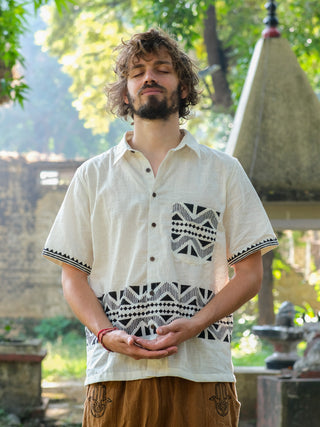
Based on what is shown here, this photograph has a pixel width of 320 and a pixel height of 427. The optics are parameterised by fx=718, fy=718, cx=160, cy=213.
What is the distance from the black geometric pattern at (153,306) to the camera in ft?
6.30

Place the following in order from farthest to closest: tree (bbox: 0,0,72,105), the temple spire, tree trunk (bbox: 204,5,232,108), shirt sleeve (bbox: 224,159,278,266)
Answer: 1. tree trunk (bbox: 204,5,232,108)
2. the temple spire
3. tree (bbox: 0,0,72,105)
4. shirt sleeve (bbox: 224,159,278,266)

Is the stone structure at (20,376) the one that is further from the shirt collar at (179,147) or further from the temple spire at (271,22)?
the shirt collar at (179,147)

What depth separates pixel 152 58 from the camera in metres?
2.10

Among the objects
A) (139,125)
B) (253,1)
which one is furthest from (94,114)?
(139,125)

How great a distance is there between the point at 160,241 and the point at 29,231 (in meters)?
12.8

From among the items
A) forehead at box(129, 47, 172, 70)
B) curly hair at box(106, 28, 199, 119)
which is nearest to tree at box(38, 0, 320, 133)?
curly hair at box(106, 28, 199, 119)

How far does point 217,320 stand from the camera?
1940 millimetres

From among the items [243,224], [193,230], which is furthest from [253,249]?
[193,230]

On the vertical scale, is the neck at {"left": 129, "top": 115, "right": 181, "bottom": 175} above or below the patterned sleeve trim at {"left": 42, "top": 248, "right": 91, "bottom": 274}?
above

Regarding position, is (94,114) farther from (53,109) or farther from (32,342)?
(53,109)

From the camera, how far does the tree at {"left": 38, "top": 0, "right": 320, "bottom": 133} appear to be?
9469 mm

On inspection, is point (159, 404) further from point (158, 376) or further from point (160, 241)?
point (160, 241)

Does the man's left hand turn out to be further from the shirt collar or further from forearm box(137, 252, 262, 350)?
the shirt collar

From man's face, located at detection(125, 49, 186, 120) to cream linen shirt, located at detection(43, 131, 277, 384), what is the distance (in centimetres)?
11
